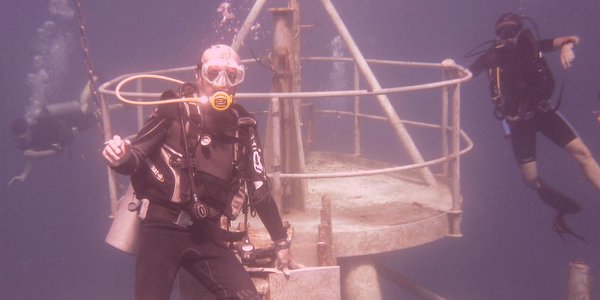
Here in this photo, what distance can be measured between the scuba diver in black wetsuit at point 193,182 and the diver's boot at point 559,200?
20.0 ft

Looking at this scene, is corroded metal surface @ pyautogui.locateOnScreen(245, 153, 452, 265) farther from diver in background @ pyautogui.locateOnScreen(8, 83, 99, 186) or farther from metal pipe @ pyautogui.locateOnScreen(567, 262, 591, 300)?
diver in background @ pyautogui.locateOnScreen(8, 83, 99, 186)

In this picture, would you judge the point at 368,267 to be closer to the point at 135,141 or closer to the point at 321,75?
the point at 135,141

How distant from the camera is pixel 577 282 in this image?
5.95m

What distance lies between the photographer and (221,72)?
12.0 feet

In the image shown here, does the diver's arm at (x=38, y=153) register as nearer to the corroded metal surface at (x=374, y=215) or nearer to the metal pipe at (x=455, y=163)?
the corroded metal surface at (x=374, y=215)

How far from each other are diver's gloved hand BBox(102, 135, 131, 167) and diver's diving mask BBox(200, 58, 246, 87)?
0.75 m

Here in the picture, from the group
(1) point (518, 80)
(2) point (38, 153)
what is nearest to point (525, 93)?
(1) point (518, 80)

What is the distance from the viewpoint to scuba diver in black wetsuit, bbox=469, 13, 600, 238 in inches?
305

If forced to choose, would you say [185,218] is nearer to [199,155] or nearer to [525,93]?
[199,155]

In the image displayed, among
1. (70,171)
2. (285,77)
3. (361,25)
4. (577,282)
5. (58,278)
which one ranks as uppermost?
(361,25)

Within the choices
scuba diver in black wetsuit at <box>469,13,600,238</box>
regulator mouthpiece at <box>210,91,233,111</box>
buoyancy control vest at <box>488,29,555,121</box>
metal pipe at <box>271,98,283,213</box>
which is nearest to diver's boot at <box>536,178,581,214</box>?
scuba diver in black wetsuit at <box>469,13,600,238</box>

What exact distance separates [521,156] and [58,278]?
70.0 ft

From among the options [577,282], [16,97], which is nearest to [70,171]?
[16,97]

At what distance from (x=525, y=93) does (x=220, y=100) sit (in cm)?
588
